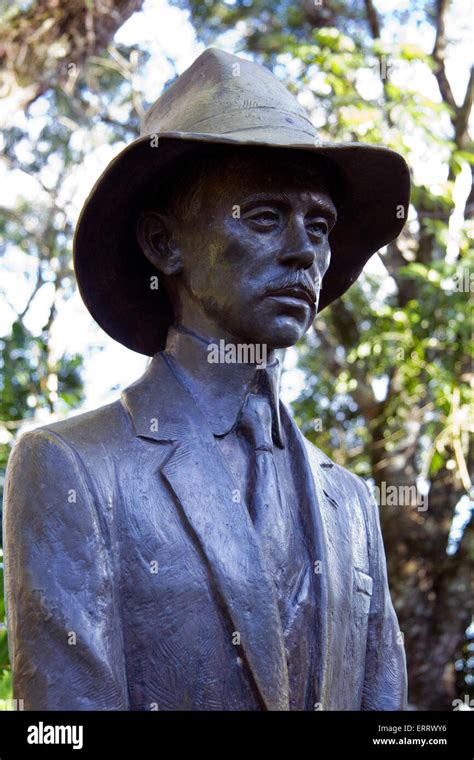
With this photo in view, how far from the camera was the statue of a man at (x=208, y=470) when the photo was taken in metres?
2.90

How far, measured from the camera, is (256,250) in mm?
3229

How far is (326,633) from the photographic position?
306 centimetres

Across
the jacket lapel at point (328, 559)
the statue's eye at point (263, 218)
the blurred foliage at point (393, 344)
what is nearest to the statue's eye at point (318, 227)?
the statue's eye at point (263, 218)

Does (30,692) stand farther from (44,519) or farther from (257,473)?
(257,473)

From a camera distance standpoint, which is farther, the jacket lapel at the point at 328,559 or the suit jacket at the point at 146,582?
the jacket lapel at the point at 328,559

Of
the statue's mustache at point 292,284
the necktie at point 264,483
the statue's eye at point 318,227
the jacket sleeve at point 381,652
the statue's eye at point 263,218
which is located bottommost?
the jacket sleeve at point 381,652

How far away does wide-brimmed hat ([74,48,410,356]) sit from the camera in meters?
3.30

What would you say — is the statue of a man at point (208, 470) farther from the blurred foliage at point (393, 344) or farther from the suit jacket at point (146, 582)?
the blurred foliage at point (393, 344)

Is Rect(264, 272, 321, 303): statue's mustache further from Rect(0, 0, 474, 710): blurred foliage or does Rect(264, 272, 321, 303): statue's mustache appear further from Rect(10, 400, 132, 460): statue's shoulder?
Rect(0, 0, 474, 710): blurred foliage

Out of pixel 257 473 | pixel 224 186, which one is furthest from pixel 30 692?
pixel 224 186

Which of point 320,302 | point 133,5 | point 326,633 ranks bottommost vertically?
point 326,633

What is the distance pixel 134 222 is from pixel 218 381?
1.83 feet

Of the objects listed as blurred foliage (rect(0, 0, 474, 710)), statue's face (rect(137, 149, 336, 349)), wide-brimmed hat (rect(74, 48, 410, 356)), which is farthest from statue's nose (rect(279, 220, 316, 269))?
blurred foliage (rect(0, 0, 474, 710))
